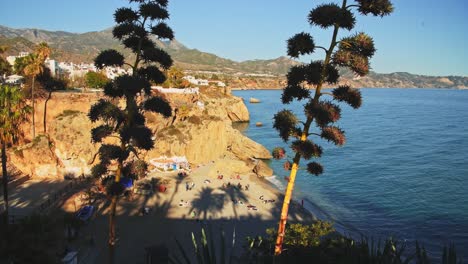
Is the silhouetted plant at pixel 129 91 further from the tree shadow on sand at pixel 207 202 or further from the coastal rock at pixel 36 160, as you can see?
the coastal rock at pixel 36 160

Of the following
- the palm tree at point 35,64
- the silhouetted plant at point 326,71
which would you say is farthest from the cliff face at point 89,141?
the silhouetted plant at point 326,71

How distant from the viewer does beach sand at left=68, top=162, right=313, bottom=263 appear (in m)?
22.8

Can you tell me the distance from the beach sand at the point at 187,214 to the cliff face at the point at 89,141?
5.50 metres

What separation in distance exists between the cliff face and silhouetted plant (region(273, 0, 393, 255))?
80.9 feet

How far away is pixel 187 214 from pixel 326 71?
21.6 metres

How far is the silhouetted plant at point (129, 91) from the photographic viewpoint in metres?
11.3

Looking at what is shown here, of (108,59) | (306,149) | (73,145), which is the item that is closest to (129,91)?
(108,59)

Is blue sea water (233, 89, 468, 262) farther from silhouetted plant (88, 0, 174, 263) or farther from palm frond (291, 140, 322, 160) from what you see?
silhouetted plant (88, 0, 174, 263)

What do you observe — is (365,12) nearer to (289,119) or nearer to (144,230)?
(289,119)

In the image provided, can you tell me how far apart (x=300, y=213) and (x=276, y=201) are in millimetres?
3425

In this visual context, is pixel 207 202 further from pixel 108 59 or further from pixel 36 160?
pixel 108 59

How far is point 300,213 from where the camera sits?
31094mm

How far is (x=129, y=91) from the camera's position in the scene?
11.3 m

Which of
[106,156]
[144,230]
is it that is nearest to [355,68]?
[106,156]
